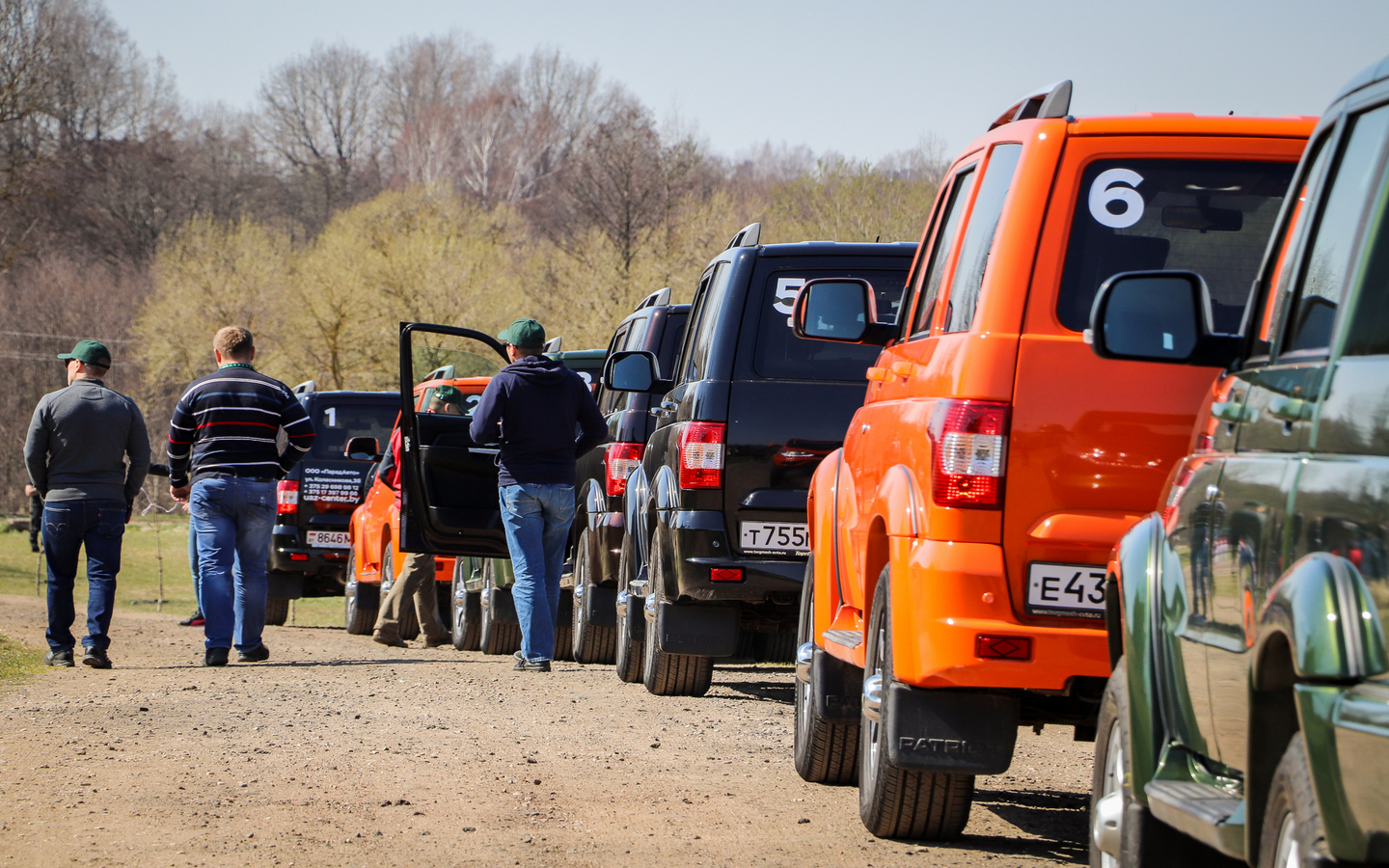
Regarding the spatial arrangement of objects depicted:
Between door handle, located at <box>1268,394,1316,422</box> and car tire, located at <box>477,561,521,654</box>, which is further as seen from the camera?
car tire, located at <box>477,561,521,654</box>

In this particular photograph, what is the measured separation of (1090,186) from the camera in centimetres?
486

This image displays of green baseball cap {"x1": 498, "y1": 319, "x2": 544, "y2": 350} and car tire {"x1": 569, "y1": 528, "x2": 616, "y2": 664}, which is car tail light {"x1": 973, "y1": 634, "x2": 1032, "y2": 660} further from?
car tire {"x1": 569, "y1": 528, "x2": 616, "y2": 664}

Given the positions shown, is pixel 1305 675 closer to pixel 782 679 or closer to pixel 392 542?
pixel 782 679

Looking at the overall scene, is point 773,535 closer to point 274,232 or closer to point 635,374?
point 635,374

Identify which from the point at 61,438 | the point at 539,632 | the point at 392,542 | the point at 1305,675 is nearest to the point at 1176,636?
the point at 1305,675

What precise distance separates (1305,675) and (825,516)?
3.96 meters

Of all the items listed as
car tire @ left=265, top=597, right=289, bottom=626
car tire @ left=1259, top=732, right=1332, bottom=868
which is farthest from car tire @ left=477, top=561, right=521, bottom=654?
car tire @ left=1259, top=732, right=1332, bottom=868

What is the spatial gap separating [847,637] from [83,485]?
6729mm

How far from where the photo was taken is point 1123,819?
3844 millimetres

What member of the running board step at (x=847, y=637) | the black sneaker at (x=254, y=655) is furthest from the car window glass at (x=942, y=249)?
the black sneaker at (x=254, y=655)

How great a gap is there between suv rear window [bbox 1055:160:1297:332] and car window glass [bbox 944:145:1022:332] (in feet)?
0.79

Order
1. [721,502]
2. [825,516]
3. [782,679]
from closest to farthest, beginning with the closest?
[825,516] → [721,502] → [782,679]

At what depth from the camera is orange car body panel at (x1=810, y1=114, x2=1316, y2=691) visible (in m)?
4.66

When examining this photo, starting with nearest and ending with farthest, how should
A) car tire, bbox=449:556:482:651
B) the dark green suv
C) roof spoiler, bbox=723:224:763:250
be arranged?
1. the dark green suv
2. roof spoiler, bbox=723:224:763:250
3. car tire, bbox=449:556:482:651
